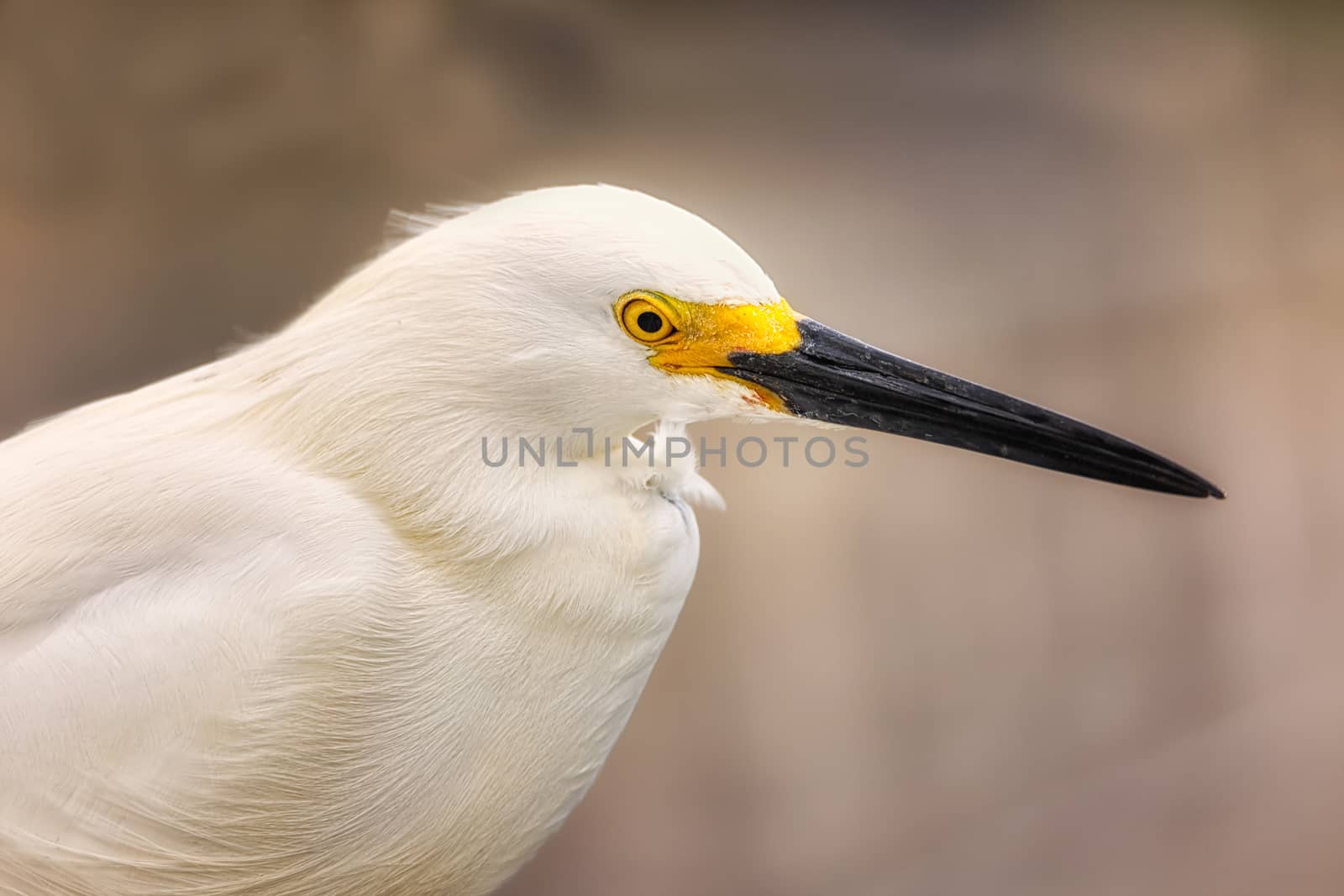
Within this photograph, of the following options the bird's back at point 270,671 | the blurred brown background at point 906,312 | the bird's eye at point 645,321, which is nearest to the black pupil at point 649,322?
the bird's eye at point 645,321

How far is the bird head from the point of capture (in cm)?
61

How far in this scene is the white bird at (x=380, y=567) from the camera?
0.57 meters

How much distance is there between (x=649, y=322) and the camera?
2.05 ft

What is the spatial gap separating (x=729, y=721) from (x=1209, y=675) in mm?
753

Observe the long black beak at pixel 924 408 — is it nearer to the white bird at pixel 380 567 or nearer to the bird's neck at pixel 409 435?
the white bird at pixel 380 567

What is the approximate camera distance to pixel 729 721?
4.51 ft

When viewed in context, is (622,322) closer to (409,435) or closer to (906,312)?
(409,435)

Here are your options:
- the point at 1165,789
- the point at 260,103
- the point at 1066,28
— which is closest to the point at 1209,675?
the point at 1165,789

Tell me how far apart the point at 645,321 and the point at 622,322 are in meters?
0.01

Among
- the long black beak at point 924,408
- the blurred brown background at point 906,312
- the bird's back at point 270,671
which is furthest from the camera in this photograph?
the blurred brown background at point 906,312

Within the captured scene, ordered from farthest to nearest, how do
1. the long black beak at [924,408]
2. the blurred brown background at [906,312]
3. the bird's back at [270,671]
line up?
the blurred brown background at [906,312] < the long black beak at [924,408] < the bird's back at [270,671]

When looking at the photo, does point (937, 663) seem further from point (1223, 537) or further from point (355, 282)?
point (355, 282)

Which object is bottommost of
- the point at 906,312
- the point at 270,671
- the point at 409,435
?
the point at 270,671

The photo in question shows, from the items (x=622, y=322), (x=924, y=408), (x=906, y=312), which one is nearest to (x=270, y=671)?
(x=622, y=322)
